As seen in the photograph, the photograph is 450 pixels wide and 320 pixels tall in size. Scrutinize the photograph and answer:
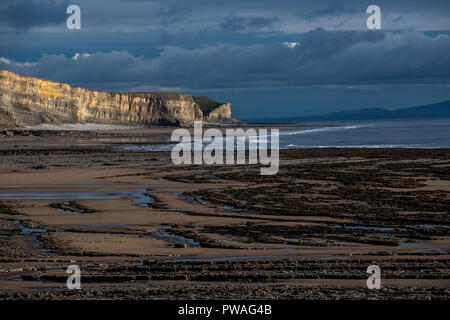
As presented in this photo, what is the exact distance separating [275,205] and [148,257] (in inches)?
395

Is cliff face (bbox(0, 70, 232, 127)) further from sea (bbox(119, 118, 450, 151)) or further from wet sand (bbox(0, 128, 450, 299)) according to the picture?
wet sand (bbox(0, 128, 450, 299))

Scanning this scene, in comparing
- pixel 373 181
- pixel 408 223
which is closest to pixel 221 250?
pixel 408 223

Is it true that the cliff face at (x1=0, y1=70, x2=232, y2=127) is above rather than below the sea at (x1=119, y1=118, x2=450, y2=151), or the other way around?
above

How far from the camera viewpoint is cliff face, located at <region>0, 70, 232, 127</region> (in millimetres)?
120062

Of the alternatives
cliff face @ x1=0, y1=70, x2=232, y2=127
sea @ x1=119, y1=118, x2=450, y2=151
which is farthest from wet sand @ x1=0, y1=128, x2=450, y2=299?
cliff face @ x1=0, y1=70, x2=232, y2=127

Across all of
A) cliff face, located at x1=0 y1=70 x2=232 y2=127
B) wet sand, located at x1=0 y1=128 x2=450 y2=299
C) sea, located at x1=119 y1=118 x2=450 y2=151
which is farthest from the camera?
cliff face, located at x1=0 y1=70 x2=232 y2=127

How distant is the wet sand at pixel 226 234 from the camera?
33.8 ft

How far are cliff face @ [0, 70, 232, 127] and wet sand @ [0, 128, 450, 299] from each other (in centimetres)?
9107

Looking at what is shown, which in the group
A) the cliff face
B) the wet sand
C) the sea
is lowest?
the wet sand

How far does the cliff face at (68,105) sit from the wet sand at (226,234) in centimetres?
9107

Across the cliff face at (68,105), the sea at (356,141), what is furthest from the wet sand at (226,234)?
the cliff face at (68,105)

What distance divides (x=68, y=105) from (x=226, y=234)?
445 ft

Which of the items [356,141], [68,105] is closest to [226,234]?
[356,141]

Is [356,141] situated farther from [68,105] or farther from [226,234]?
[68,105]
